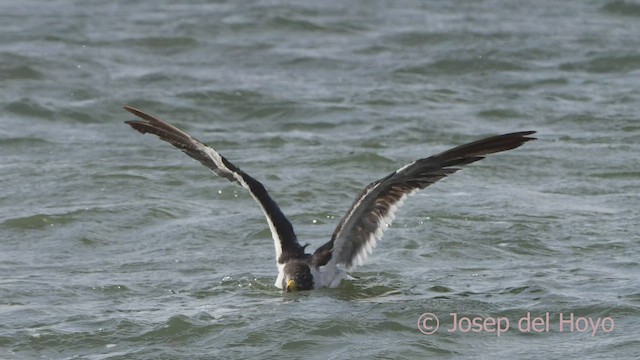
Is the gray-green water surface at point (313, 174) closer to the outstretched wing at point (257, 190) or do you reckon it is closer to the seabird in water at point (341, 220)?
the seabird in water at point (341, 220)

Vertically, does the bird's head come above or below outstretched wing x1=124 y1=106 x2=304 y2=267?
below

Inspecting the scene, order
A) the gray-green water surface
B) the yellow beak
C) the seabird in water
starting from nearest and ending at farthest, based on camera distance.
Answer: the gray-green water surface
the seabird in water
the yellow beak

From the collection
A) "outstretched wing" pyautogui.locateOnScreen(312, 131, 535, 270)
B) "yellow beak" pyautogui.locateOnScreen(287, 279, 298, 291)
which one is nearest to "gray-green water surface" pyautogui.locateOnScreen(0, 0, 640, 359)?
"yellow beak" pyautogui.locateOnScreen(287, 279, 298, 291)

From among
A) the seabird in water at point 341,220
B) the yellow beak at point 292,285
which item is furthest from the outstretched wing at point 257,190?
the yellow beak at point 292,285

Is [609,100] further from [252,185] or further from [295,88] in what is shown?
[252,185]

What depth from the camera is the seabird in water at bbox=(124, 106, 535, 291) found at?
862 centimetres

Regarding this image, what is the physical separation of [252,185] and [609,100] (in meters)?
7.69

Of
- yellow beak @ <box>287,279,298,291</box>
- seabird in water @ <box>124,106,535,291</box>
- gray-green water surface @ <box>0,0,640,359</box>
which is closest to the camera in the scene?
gray-green water surface @ <box>0,0,640,359</box>

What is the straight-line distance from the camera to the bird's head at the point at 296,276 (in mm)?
8961

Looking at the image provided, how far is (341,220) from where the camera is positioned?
29.9 ft

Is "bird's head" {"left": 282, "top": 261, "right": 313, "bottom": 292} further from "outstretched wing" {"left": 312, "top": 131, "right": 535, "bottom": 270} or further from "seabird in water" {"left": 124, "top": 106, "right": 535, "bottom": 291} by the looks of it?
"outstretched wing" {"left": 312, "top": 131, "right": 535, "bottom": 270}

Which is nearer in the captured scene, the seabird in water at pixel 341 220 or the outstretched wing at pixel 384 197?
the outstretched wing at pixel 384 197

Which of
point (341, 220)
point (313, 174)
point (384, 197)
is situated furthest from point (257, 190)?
point (313, 174)

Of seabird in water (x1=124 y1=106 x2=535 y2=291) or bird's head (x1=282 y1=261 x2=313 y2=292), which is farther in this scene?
bird's head (x1=282 y1=261 x2=313 y2=292)
